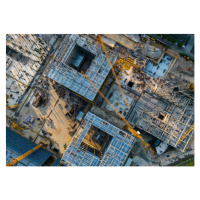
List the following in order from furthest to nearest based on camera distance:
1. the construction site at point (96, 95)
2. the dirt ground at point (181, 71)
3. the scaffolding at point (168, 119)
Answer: the dirt ground at point (181, 71)
the construction site at point (96, 95)
the scaffolding at point (168, 119)

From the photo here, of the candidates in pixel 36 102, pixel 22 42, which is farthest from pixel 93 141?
pixel 22 42

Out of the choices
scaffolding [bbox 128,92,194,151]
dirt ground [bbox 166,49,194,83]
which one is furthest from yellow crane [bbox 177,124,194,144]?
dirt ground [bbox 166,49,194,83]

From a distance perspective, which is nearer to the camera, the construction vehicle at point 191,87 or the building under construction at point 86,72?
the building under construction at point 86,72

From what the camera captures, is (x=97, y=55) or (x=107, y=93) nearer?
(x=97, y=55)

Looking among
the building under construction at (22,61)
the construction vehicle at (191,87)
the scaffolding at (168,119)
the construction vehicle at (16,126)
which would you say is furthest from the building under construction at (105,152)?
the construction vehicle at (191,87)

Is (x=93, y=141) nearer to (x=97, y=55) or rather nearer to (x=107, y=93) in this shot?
(x=107, y=93)

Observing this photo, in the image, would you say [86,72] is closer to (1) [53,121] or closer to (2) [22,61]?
(1) [53,121]

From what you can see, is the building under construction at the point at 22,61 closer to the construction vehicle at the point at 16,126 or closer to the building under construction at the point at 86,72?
the construction vehicle at the point at 16,126

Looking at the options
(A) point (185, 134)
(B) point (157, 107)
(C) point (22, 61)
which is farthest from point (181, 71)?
(C) point (22, 61)

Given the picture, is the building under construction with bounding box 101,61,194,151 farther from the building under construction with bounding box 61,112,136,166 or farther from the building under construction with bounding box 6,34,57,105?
the building under construction with bounding box 6,34,57,105
